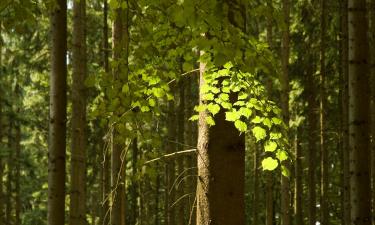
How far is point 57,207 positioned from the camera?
608cm

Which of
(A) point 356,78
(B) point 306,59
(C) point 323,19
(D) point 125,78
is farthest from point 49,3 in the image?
(B) point 306,59

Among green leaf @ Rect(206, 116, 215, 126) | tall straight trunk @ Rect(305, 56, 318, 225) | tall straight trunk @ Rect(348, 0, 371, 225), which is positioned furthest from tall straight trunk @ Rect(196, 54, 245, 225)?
tall straight trunk @ Rect(305, 56, 318, 225)

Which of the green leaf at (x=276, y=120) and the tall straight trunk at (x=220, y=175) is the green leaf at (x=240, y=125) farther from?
the green leaf at (x=276, y=120)

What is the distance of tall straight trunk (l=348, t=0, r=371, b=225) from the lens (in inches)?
235

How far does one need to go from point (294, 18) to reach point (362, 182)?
41.7 feet

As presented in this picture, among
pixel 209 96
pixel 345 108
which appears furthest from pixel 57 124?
pixel 345 108

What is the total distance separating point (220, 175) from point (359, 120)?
275 cm

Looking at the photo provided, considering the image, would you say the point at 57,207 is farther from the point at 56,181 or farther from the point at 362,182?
the point at 362,182

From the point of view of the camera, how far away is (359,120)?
6043 mm

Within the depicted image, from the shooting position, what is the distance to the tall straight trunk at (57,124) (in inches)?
239

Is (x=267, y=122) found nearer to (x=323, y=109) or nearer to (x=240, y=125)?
(x=240, y=125)

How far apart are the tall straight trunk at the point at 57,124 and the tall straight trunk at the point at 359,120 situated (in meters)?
3.30

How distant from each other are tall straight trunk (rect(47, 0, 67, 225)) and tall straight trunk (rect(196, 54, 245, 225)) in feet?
8.39

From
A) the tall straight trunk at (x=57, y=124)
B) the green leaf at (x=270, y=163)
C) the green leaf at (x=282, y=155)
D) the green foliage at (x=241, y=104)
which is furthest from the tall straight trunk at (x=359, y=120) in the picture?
the tall straight trunk at (x=57, y=124)
